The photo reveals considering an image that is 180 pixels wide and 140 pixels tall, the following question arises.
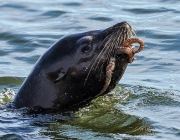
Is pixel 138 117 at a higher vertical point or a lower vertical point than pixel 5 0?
lower

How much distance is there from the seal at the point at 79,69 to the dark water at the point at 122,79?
0.22 metres

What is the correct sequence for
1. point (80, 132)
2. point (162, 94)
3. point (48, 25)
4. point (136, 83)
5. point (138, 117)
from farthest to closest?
point (48, 25) → point (136, 83) → point (162, 94) → point (138, 117) → point (80, 132)

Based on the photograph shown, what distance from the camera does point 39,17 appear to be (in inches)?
616

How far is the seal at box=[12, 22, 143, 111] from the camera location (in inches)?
318

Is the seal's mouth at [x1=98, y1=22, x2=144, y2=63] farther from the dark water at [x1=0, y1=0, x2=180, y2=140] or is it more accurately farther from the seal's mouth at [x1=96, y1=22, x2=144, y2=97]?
the dark water at [x1=0, y1=0, x2=180, y2=140]

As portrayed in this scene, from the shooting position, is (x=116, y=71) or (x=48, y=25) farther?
(x=48, y=25)

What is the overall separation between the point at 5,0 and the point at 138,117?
9805 mm

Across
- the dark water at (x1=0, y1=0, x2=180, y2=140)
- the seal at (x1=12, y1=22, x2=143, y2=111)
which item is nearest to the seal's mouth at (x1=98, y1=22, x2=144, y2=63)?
the seal at (x1=12, y1=22, x2=143, y2=111)

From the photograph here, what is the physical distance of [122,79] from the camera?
11.0 meters

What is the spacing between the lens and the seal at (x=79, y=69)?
318 inches

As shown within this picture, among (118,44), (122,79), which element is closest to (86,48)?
(118,44)

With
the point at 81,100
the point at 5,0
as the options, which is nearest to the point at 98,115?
the point at 81,100

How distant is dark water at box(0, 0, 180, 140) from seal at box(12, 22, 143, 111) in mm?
221

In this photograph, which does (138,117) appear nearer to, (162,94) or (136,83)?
(162,94)
